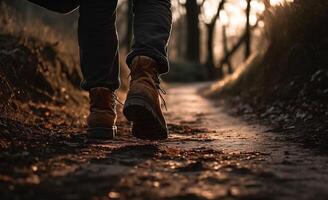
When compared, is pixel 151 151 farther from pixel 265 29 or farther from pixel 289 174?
pixel 265 29

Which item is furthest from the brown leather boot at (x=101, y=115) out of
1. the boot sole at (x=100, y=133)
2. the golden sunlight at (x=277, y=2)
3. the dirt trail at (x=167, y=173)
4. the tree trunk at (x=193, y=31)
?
the tree trunk at (x=193, y=31)

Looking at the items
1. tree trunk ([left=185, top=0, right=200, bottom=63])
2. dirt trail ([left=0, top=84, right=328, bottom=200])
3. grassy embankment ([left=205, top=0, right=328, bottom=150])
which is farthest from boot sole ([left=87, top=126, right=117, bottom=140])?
tree trunk ([left=185, top=0, right=200, bottom=63])

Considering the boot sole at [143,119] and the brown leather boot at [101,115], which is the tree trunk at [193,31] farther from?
the boot sole at [143,119]

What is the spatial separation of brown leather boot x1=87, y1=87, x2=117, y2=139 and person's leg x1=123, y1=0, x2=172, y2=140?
21 cm

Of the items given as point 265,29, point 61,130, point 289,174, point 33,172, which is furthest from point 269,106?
point 33,172

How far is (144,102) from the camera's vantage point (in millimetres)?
1892

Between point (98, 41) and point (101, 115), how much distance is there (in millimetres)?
333

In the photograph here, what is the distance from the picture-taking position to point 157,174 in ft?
4.32

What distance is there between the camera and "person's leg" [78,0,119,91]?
2105 millimetres

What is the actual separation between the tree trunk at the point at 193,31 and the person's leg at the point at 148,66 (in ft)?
64.3

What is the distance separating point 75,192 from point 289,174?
0.63m

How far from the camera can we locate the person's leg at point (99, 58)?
211cm

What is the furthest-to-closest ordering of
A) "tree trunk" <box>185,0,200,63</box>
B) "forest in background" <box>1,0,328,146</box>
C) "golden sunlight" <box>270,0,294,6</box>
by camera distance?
"tree trunk" <box>185,0,200,63</box>
"golden sunlight" <box>270,0,294,6</box>
"forest in background" <box>1,0,328,146</box>

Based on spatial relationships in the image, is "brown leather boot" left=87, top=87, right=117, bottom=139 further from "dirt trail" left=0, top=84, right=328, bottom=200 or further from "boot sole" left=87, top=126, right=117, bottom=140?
"dirt trail" left=0, top=84, right=328, bottom=200
